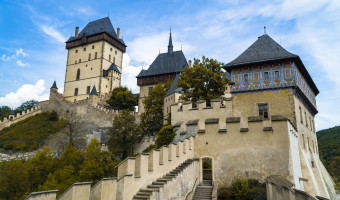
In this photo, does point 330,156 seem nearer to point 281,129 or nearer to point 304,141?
point 304,141

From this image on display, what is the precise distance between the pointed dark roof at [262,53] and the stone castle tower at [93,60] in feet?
120

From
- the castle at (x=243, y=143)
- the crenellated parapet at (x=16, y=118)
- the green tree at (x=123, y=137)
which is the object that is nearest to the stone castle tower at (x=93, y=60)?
the crenellated parapet at (x=16, y=118)

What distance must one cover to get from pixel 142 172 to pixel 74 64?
176 feet

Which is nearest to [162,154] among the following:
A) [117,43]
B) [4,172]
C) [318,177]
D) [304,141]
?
[304,141]

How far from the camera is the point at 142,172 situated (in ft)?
27.4

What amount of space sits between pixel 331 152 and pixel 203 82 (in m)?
29.8

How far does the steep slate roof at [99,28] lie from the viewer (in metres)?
56.9

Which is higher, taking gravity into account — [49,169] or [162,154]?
[162,154]

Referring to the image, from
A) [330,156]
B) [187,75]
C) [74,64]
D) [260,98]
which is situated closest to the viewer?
[260,98]

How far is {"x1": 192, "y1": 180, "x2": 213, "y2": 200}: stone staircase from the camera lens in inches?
467

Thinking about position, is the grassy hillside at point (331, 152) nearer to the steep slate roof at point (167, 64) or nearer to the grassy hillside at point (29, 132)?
the steep slate roof at point (167, 64)

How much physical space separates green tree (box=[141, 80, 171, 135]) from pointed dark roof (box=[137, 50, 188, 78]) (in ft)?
35.2

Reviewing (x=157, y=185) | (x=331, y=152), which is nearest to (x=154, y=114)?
(x=157, y=185)

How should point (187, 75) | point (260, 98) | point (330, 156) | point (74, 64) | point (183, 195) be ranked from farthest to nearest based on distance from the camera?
point (74, 64) → point (330, 156) → point (187, 75) → point (260, 98) → point (183, 195)
